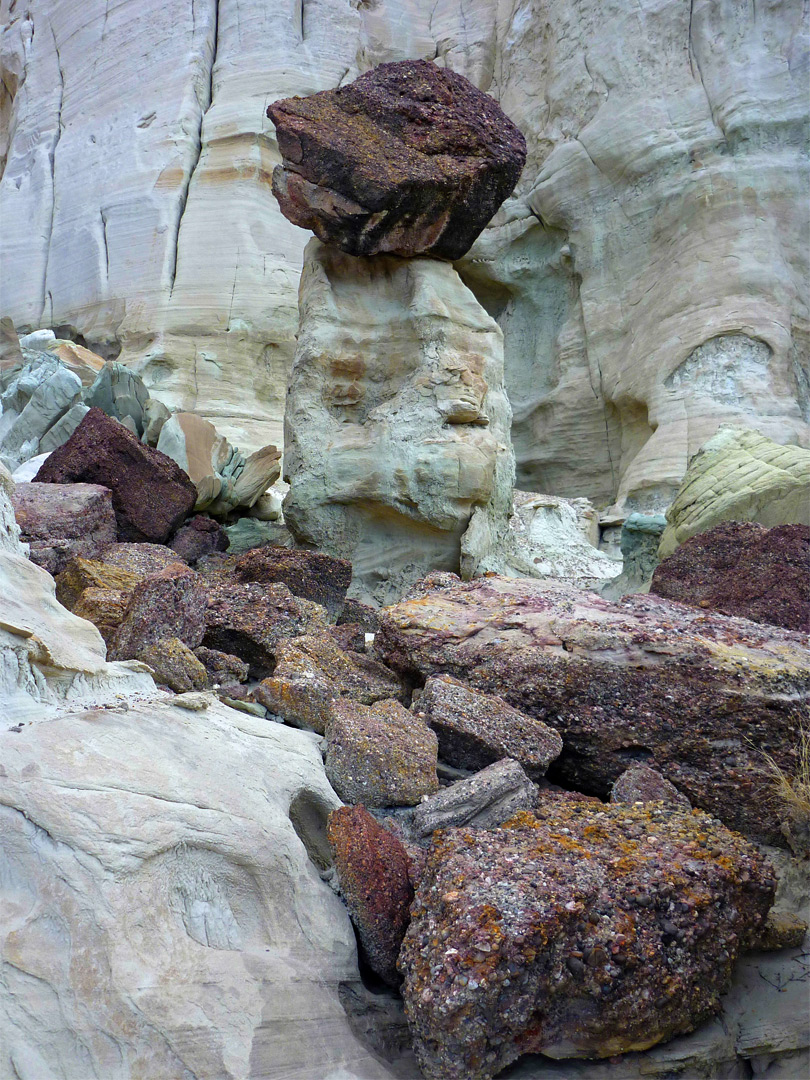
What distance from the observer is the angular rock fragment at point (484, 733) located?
2.85m

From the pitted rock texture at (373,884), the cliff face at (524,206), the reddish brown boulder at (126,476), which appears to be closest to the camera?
the pitted rock texture at (373,884)

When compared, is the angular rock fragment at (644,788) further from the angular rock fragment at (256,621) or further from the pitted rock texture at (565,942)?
the angular rock fragment at (256,621)

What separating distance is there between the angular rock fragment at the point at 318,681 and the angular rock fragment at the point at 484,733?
1.04ft

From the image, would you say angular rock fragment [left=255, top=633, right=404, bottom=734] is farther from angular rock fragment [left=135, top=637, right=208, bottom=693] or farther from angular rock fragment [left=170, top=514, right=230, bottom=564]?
angular rock fragment [left=170, top=514, right=230, bottom=564]

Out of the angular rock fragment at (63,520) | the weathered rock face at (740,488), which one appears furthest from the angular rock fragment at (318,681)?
the weathered rock face at (740,488)

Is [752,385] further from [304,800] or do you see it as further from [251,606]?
[304,800]

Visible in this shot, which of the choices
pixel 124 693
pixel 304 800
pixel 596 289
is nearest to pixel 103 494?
pixel 124 693

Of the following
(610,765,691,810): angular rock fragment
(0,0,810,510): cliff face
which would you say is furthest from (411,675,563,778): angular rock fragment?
(0,0,810,510): cliff face

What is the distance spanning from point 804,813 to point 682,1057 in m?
0.88

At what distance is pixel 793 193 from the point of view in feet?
30.5

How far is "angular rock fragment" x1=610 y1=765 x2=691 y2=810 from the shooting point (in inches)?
106

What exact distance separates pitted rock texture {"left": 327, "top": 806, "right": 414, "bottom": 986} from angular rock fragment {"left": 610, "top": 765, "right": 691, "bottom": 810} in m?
0.74

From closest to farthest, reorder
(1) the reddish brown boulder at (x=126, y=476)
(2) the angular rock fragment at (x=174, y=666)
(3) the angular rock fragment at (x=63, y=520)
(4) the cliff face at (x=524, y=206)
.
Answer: (2) the angular rock fragment at (x=174, y=666) < (3) the angular rock fragment at (x=63, y=520) < (1) the reddish brown boulder at (x=126, y=476) < (4) the cliff face at (x=524, y=206)

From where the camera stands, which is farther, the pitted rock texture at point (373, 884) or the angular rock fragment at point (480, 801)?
the angular rock fragment at point (480, 801)
